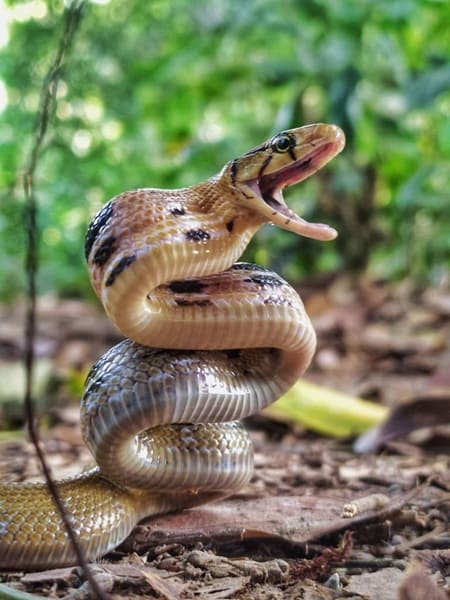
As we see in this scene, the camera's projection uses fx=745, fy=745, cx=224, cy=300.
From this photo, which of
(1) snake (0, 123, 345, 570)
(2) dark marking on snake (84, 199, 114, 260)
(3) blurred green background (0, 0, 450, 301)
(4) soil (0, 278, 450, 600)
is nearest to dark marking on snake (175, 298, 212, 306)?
(1) snake (0, 123, 345, 570)

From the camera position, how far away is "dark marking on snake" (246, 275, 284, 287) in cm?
225

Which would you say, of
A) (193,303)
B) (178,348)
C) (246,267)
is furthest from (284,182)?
(178,348)

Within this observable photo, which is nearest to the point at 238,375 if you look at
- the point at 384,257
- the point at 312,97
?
the point at 312,97

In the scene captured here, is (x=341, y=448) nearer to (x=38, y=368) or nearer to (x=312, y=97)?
(x=38, y=368)

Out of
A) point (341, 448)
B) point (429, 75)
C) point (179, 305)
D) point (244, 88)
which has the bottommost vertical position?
point (341, 448)

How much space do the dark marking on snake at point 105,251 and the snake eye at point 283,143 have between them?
0.61m

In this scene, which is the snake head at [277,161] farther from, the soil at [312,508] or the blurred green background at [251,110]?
the blurred green background at [251,110]

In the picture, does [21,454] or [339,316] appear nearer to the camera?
[21,454]

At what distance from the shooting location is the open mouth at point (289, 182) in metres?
2.21

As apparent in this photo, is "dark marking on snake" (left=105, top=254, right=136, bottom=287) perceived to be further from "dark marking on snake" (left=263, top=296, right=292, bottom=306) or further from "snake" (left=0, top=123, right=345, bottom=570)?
"dark marking on snake" (left=263, top=296, right=292, bottom=306)

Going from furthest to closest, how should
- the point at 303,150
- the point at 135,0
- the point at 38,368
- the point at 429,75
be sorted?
A: the point at 135,0 → the point at 38,368 → the point at 429,75 → the point at 303,150

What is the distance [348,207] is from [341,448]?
383cm

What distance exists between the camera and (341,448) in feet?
12.6

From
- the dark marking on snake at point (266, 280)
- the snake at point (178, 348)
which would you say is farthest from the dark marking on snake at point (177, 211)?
the dark marking on snake at point (266, 280)
